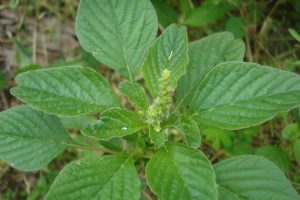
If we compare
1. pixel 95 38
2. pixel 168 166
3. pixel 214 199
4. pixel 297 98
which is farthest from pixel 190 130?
pixel 95 38

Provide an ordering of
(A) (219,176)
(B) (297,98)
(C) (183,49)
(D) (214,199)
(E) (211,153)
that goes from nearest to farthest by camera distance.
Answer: (D) (214,199) < (B) (297,98) < (C) (183,49) < (A) (219,176) < (E) (211,153)

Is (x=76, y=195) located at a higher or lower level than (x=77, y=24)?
lower

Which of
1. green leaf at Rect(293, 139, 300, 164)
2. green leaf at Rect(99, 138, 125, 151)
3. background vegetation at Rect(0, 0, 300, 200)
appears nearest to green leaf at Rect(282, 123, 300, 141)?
green leaf at Rect(293, 139, 300, 164)

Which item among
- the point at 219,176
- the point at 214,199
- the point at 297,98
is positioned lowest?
the point at 219,176

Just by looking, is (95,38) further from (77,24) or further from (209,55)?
(209,55)

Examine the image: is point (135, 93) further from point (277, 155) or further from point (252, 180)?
point (277, 155)

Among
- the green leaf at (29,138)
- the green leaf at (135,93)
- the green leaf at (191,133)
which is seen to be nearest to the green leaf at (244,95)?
the green leaf at (191,133)

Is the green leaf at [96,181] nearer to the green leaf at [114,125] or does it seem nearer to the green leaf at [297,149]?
the green leaf at [114,125]
